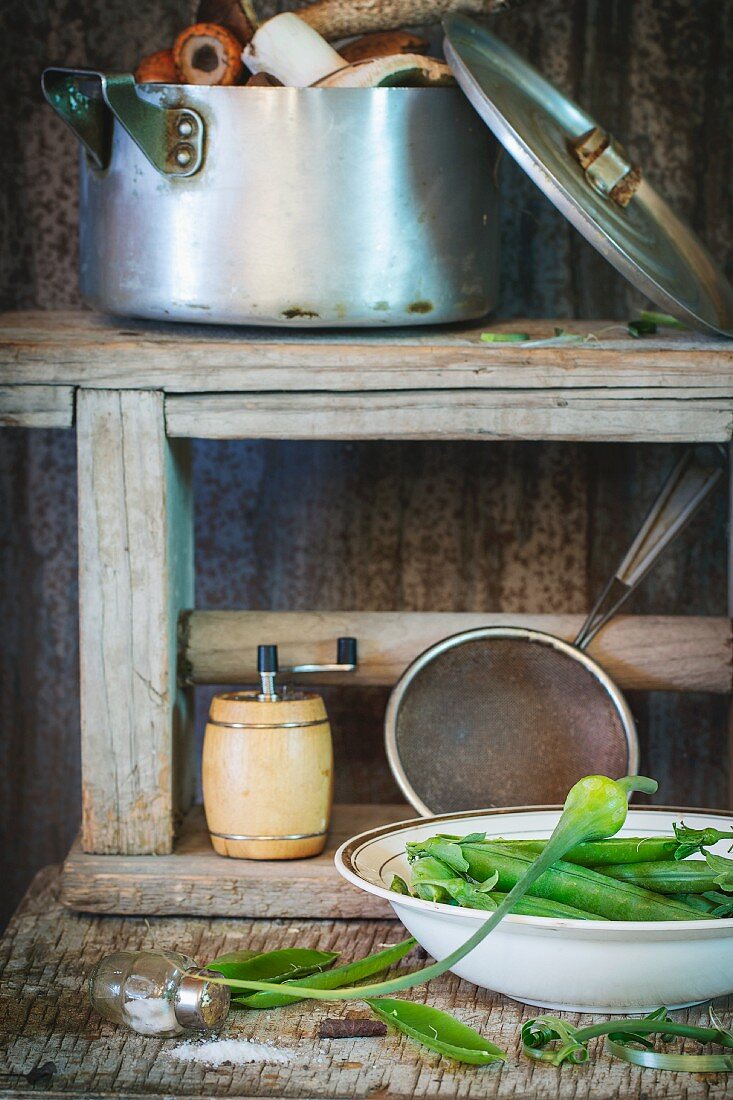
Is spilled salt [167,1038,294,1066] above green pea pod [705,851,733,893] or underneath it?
underneath

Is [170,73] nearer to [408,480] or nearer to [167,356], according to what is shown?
[167,356]

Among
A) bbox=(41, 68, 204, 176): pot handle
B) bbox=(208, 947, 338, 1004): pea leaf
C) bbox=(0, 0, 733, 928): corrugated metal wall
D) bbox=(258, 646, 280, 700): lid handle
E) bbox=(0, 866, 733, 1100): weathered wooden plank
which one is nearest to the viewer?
bbox=(0, 866, 733, 1100): weathered wooden plank

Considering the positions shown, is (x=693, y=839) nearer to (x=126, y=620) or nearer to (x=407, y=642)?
(x=407, y=642)

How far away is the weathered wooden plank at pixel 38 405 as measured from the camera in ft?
3.46

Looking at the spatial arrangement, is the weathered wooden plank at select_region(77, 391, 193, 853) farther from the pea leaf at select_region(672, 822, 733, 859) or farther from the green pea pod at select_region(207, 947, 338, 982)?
the pea leaf at select_region(672, 822, 733, 859)

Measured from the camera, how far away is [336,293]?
3.38ft

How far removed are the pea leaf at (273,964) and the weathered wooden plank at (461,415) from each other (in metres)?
0.39

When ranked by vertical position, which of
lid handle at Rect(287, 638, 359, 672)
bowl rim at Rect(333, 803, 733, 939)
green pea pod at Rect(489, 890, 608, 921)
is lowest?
green pea pod at Rect(489, 890, 608, 921)

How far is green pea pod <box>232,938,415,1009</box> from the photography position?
0.87 m

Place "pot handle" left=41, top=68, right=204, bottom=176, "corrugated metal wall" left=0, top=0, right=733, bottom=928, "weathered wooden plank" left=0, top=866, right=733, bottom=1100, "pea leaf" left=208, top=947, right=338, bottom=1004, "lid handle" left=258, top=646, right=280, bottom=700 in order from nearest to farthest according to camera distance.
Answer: "weathered wooden plank" left=0, top=866, right=733, bottom=1100, "pea leaf" left=208, top=947, right=338, bottom=1004, "pot handle" left=41, top=68, right=204, bottom=176, "lid handle" left=258, top=646, right=280, bottom=700, "corrugated metal wall" left=0, top=0, right=733, bottom=928

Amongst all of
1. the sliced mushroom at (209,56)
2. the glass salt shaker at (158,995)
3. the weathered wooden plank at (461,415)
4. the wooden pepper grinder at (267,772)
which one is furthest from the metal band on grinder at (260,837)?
the sliced mushroom at (209,56)

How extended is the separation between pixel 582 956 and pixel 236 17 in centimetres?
79

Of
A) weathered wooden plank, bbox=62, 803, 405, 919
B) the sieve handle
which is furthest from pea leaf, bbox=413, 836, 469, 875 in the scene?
the sieve handle

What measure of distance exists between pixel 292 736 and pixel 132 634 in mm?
154
